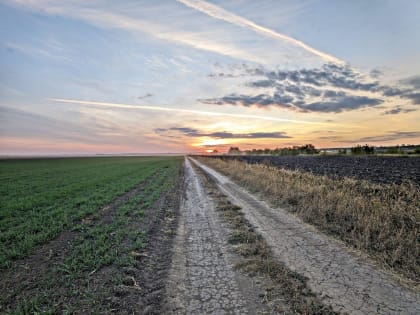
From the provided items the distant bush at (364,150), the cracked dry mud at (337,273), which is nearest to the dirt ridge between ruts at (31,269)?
the cracked dry mud at (337,273)

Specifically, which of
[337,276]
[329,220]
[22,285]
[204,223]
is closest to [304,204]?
[329,220]

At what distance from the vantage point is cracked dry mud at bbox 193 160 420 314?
381 centimetres

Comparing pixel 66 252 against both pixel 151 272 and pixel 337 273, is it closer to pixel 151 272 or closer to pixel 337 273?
pixel 151 272

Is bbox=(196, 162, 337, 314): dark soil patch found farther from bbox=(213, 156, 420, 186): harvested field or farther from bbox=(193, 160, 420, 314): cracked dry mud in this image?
bbox=(213, 156, 420, 186): harvested field

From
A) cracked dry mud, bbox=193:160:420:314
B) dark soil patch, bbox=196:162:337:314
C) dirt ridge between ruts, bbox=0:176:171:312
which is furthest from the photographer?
dirt ridge between ruts, bbox=0:176:171:312

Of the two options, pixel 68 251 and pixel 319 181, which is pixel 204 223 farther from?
pixel 319 181

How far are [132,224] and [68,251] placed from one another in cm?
258

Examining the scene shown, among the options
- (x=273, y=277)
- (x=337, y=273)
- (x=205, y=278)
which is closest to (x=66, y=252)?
(x=205, y=278)

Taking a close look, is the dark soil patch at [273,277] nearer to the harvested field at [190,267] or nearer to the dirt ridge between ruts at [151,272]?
the harvested field at [190,267]

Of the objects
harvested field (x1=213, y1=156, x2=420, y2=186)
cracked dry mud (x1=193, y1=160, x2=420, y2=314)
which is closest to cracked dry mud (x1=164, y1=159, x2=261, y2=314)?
cracked dry mud (x1=193, y1=160, x2=420, y2=314)

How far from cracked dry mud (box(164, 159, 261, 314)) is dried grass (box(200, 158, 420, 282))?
11.2 feet

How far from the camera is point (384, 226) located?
6742 mm

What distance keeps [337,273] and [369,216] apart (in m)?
3.66

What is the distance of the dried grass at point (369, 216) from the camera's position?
5.55 metres
